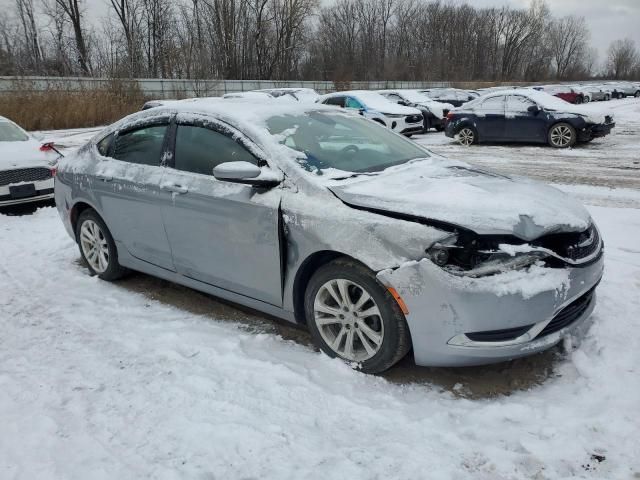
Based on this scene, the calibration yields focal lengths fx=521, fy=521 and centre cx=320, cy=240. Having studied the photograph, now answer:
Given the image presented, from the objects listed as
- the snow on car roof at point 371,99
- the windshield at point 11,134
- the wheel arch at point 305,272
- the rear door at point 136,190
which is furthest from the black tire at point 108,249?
the snow on car roof at point 371,99

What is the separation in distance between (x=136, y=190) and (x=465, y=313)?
112 inches

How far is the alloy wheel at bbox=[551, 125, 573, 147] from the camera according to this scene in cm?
1313

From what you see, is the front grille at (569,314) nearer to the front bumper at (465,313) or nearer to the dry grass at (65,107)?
the front bumper at (465,313)

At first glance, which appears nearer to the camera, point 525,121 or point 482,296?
point 482,296

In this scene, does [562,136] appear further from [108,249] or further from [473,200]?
[108,249]

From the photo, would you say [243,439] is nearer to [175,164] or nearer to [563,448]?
[563,448]

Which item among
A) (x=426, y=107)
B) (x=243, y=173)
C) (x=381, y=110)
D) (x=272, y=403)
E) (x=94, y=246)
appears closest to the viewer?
(x=272, y=403)

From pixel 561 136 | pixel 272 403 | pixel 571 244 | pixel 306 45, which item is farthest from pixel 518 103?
pixel 306 45

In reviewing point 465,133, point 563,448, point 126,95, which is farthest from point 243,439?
point 126,95

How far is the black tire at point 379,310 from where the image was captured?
291cm

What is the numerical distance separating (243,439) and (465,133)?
529 inches

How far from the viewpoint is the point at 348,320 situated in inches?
124

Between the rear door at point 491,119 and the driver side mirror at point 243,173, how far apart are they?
1224 centimetres

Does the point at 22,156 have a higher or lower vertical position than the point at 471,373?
higher
